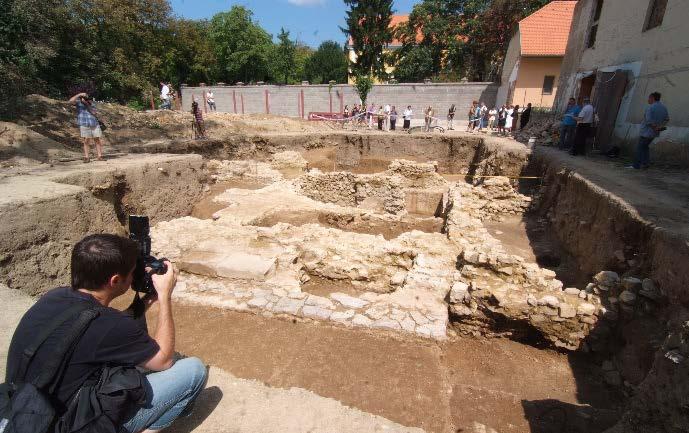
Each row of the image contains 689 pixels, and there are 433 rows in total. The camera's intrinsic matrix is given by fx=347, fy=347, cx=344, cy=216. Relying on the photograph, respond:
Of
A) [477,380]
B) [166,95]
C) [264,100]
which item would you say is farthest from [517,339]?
[264,100]

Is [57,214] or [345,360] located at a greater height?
[57,214]

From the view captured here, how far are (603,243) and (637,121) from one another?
241 inches

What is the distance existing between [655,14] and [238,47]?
34.5m

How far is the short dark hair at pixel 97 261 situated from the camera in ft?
6.16

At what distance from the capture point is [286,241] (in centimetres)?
630

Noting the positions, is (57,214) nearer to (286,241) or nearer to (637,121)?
(286,241)

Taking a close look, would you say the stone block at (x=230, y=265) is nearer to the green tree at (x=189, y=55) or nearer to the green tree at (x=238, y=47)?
the green tree at (x=189, y=55)

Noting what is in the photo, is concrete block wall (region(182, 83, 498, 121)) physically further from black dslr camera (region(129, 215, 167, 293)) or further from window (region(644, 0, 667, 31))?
black dslr camera (region(129, 215, 167, 293))

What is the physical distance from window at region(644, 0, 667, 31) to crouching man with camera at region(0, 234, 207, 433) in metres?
12.5

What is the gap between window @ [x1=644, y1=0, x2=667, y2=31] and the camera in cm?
876

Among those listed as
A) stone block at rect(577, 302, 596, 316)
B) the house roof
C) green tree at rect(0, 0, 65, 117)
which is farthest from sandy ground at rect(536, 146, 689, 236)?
green tree at rect(0, 0, 65, 117)

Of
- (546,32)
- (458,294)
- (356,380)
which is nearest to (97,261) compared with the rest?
(356,380)

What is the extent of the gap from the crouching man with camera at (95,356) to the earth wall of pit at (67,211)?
13.1 ft

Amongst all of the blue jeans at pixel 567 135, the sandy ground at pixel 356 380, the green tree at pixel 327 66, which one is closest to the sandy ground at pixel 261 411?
the sandy ground at pixel 356 380
